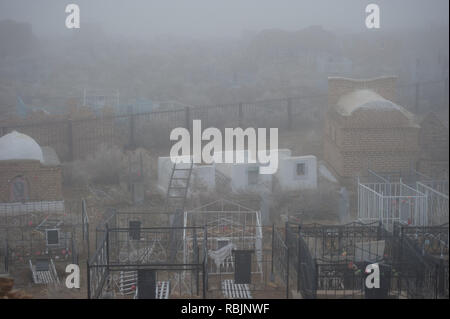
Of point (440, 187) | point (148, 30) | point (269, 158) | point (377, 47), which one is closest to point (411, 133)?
point (440, 187)

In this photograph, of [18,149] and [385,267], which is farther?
[18,149]

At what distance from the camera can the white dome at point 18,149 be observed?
535 inches

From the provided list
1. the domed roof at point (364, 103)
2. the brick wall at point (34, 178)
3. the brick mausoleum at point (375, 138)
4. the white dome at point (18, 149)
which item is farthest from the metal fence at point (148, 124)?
the brick mausoleum at point (375, 138)

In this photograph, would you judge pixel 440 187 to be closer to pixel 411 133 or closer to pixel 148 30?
pixel 411 133

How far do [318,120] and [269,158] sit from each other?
372 inches

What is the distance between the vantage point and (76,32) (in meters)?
46.2

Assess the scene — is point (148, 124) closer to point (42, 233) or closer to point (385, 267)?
point (42, 233)

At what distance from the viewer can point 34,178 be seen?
13.8 m

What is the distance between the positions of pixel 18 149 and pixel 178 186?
4132 mm

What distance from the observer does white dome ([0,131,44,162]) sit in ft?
44.6

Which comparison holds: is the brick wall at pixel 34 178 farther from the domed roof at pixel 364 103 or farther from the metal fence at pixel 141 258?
the domed roof at pixel 364 103
